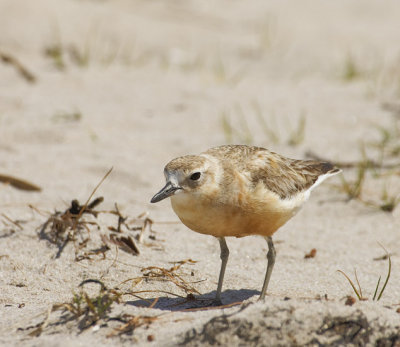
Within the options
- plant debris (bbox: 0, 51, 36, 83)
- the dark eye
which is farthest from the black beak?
plant debris (bbox: 0, 51, 36, 83)

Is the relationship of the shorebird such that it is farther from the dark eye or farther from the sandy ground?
the sandy ground

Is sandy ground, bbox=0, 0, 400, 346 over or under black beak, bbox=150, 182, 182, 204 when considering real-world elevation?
under

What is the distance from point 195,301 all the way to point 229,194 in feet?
2.48

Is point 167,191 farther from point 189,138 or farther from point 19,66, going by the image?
point 19,66

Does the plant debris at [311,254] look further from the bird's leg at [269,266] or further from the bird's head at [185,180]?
the bird's head at [185,180]

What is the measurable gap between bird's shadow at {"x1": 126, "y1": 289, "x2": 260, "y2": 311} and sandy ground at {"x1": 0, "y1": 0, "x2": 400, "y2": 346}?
0.03m

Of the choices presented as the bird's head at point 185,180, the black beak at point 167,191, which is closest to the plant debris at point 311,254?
the bird's head at point 185,180

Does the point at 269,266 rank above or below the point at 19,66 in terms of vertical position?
below

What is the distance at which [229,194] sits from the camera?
412 cm

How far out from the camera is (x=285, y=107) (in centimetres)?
853

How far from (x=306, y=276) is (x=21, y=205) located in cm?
249

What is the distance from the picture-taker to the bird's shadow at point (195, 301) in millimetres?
4133

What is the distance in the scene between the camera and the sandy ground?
360 centimetres

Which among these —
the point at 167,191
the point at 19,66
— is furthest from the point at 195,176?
the point at 19,66
